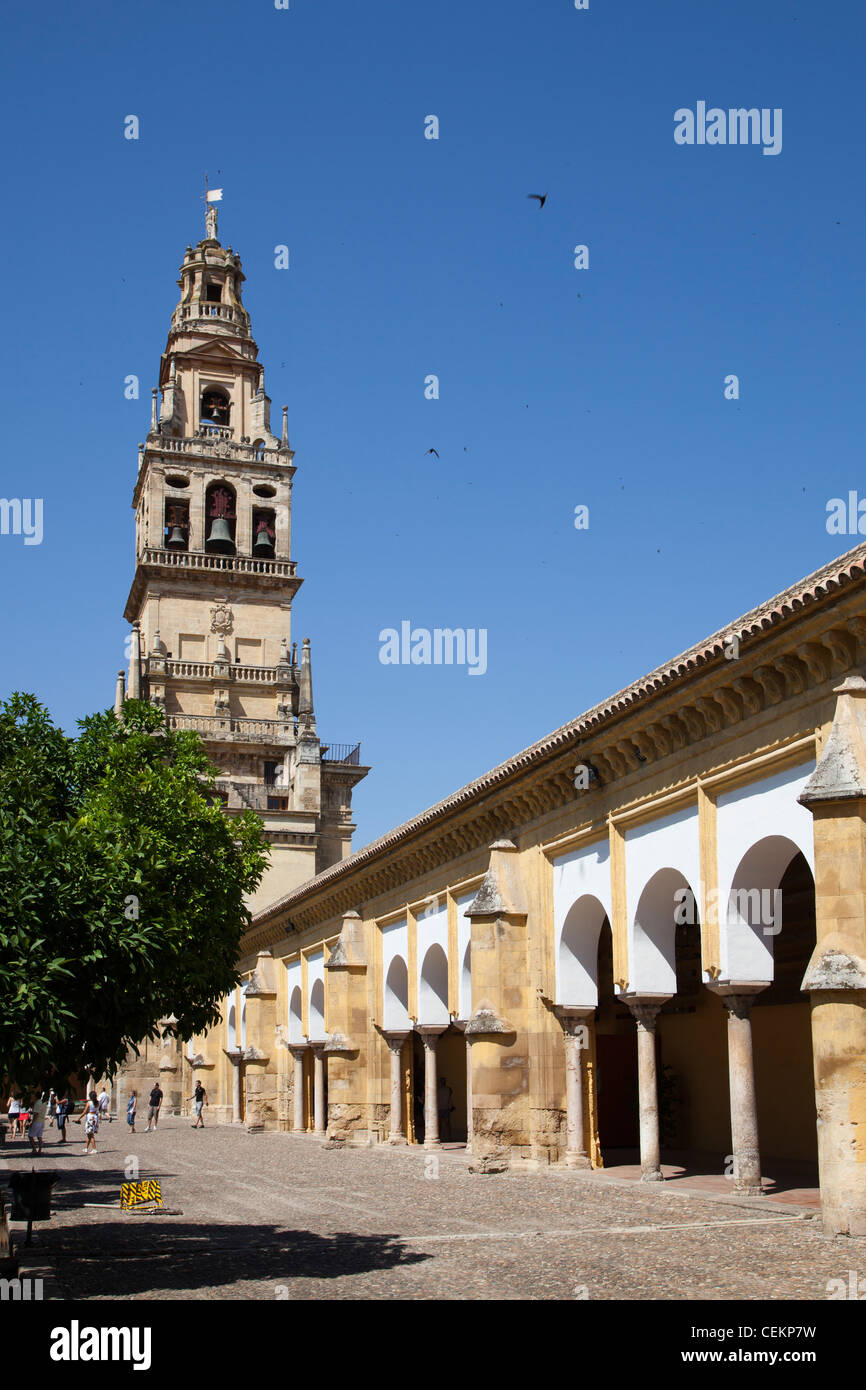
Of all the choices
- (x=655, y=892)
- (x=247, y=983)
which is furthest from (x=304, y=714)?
(x=655, y=892)

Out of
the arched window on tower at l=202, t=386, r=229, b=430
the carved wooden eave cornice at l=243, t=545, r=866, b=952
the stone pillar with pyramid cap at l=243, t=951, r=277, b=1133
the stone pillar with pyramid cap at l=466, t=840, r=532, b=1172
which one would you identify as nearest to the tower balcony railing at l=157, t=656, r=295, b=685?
the arched window on tower at l=202, t=386, r=229, b=430

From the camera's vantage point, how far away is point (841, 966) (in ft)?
44.3

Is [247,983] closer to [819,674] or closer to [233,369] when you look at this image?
[233,369]

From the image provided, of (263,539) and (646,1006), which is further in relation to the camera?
(263,539)

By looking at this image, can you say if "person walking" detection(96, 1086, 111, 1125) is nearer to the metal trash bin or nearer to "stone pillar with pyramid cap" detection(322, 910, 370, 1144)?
"stone pillar with pyramid cap" detection(322, 910, 370, 1144)

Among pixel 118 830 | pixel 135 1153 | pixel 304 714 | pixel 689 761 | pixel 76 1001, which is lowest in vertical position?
pixel 135 1153

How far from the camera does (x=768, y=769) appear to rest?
16.2 m

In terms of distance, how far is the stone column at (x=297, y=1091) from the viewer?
39969 mm

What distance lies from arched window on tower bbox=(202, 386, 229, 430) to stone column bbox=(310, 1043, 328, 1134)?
31.0 meters

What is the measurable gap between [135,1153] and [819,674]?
73.8 ft

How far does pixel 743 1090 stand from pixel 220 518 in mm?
45201

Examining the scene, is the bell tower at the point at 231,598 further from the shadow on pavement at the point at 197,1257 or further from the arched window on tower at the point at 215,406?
the shadow on pavement at the point at 197,1257

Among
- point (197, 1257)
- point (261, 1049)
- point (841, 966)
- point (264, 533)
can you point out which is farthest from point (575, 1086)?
point (264, 533)

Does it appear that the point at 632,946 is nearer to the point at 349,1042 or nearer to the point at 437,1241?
the point at 437,1241
